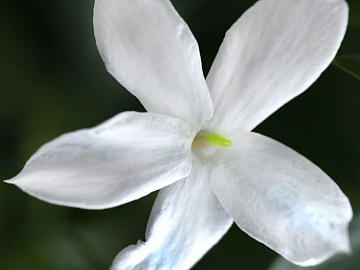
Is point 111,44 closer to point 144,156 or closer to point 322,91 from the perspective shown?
point 144,156

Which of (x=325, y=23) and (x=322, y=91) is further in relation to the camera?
(x=322, y=91)

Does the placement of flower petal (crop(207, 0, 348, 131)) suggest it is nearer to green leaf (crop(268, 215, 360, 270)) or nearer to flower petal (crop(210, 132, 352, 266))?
flower petal (crop(210, 132, 352, 266))

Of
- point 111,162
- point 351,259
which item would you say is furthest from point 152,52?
point 351,259

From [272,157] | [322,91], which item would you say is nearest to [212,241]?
[272,157]

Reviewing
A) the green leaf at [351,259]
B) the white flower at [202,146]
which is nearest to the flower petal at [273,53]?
the white flower at [202,146]

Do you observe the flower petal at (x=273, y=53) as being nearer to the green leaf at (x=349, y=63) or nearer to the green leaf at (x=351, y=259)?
the green leaf at (x=349, y=63)

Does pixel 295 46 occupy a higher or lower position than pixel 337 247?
higher

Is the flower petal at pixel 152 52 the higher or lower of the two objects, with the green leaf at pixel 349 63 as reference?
higher
